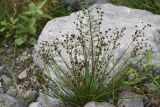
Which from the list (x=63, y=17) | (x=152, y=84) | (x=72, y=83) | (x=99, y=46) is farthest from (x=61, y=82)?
(x=63, y=17)

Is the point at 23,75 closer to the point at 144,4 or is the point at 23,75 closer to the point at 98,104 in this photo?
the point at 98,104

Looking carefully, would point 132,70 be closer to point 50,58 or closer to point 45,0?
point 50,58

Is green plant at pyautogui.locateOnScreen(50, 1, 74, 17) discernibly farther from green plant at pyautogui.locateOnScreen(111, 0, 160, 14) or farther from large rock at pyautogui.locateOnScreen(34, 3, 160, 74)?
green plant at pyautogui.locateOnScreen(111, 0, 160, 14)

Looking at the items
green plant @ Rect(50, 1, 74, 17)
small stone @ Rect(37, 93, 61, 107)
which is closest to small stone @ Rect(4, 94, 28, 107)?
small stone @ Rect(37, 93, 61, 107)

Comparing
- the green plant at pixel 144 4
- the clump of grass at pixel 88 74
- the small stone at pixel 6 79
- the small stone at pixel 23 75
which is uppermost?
the green plant at pixel 144 4

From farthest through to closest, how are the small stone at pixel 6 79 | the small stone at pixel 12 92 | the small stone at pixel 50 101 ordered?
the small stone at pixel 6 79, the small stone at pixel 12 92, the small stone at pixel 50 101

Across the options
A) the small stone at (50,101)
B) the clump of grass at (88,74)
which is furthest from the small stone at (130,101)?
the small stone at (50,101)

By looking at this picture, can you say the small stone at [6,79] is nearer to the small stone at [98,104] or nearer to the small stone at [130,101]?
the small stone at [98,104]
